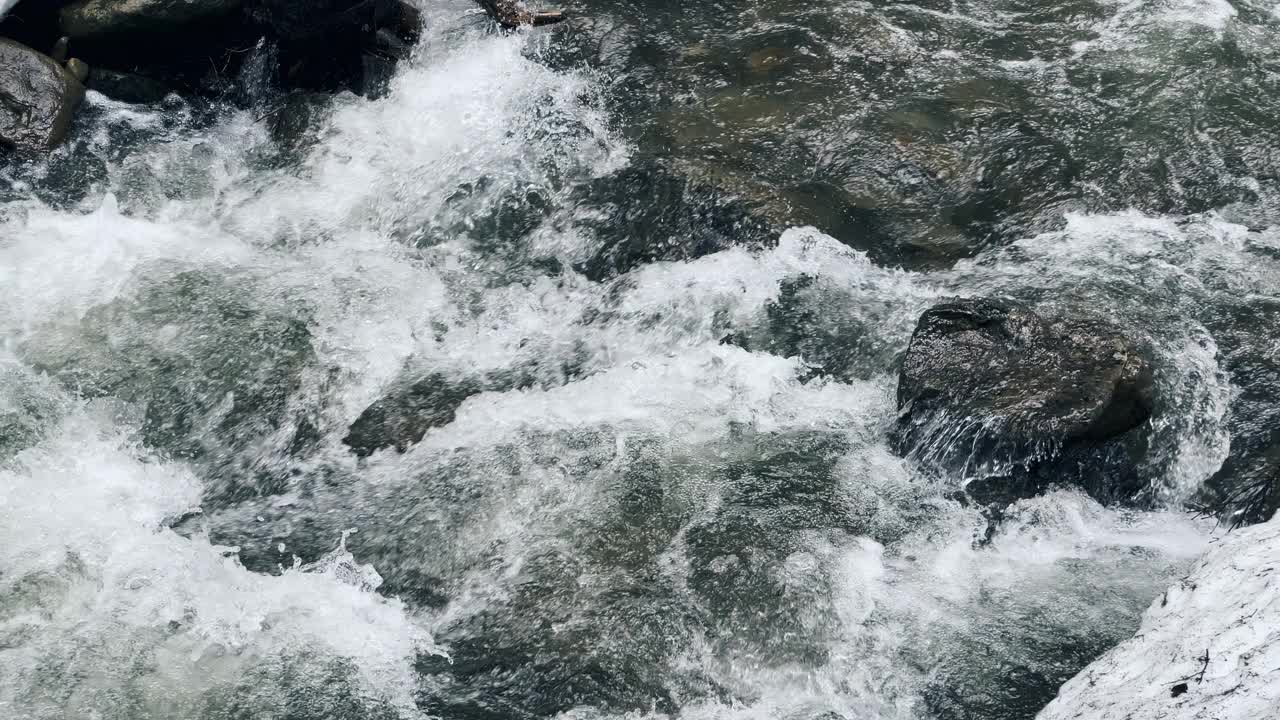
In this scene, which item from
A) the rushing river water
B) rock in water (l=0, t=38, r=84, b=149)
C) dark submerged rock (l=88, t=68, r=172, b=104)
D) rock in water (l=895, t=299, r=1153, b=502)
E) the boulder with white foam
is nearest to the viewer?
the boulder with white foam

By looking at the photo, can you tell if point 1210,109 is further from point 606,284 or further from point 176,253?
point 176,253

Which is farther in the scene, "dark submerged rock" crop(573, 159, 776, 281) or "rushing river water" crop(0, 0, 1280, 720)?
"dark submerged rock" crop(573, 159, 776, 281)

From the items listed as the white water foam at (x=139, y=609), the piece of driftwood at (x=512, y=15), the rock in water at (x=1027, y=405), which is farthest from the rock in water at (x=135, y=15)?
the rock in water at (x=1027, y=405)

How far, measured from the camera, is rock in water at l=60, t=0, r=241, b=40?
268 inches

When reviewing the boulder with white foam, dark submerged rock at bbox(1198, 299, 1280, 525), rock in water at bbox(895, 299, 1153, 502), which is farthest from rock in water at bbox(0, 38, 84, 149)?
dark submerged rock at bbox(1198, 299, 1280, 525)

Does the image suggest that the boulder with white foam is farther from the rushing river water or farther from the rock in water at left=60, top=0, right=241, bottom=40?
the rock in water at left=60, top=0, right=241, bottom=40

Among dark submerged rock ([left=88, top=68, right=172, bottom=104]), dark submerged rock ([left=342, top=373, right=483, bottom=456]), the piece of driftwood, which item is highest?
the piece of driftwood

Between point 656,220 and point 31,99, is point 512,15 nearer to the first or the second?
point 656,220

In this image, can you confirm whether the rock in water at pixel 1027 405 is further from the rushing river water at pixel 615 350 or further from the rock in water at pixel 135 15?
the rock in water at pixel 135 15

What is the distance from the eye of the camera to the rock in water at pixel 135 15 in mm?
6809

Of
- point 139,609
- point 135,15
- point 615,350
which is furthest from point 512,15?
point 139,609

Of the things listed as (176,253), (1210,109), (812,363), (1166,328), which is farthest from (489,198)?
(1210,109)

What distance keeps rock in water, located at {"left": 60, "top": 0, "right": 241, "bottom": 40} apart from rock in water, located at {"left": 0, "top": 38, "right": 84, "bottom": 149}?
1.09ft

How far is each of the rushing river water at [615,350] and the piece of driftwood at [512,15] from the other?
16 centimetres
